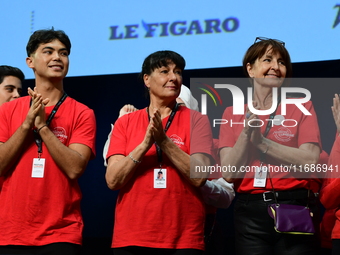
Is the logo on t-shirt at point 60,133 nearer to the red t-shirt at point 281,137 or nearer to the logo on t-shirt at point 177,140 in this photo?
the logo on t-shirt at point 177,140

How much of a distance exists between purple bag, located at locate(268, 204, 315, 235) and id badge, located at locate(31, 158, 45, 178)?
3.63 feet

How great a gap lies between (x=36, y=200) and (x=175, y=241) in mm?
695

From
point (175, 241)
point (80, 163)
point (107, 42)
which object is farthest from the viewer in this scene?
point (107, 42)

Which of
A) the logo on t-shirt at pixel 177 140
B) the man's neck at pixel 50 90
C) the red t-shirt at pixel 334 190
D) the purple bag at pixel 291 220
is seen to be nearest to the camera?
the purple bag at pixel 291 220

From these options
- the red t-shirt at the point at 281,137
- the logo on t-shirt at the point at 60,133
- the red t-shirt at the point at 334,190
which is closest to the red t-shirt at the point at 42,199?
the logo on t-shirt at the point at 60,133

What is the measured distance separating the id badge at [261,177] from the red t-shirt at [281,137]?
0.02 metres

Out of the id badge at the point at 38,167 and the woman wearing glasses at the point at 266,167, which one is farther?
the id badge at the point at 38,167

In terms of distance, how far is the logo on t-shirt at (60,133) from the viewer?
2514mm

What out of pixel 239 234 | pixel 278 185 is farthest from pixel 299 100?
pixel 239 234

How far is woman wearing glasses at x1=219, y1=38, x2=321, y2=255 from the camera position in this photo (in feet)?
7.48

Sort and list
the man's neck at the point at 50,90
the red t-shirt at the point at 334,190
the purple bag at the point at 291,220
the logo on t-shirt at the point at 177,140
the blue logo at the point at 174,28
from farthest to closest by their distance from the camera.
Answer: the blue logo at the point at 174,28, the man's neck at the point at 50,90, the logo on t-shirt at the point at 177,140, the red t-shirt at the point at 334,190, the purple bag at the point at 291,220

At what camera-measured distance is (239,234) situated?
236cm

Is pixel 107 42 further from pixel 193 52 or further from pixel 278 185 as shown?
pixel 278 185

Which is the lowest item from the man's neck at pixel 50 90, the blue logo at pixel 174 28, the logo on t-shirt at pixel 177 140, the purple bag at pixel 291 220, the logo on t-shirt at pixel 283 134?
the purple bag at pixel 291 220
